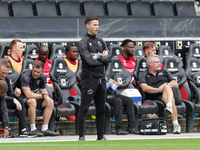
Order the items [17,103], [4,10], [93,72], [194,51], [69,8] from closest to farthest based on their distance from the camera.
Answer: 1. [93,72]
2. [17,103]
3. [194,51]
4. [4,10]
5. [69,8]

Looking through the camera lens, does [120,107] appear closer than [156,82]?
Yes

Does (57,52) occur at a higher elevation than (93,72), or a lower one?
higher

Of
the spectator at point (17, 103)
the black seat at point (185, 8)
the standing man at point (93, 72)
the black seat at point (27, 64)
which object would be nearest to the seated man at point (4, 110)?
the spectator at point (17, 103)

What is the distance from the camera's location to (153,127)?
8.11 metres

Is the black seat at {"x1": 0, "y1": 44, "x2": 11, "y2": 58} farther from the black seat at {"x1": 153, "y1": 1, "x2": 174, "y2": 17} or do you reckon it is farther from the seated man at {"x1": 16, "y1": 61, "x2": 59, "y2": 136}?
the black seat at {"x1": 153, "y1": 1, "x2": 174, "y2": 17}

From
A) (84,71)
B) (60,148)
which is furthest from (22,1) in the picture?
(60,148)

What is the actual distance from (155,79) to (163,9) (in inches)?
189

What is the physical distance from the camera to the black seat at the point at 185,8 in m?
13.5

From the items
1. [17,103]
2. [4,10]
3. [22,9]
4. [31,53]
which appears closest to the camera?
[17,103]

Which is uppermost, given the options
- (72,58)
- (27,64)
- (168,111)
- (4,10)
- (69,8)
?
(69,8)

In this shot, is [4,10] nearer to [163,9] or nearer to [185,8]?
[163,9]

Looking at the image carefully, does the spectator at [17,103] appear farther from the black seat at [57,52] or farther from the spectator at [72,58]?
the black seat at [57,52]

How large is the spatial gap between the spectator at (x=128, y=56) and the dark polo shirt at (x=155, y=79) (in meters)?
0.68

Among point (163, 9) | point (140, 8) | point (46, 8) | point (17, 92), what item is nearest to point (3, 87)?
point (17, 92)
